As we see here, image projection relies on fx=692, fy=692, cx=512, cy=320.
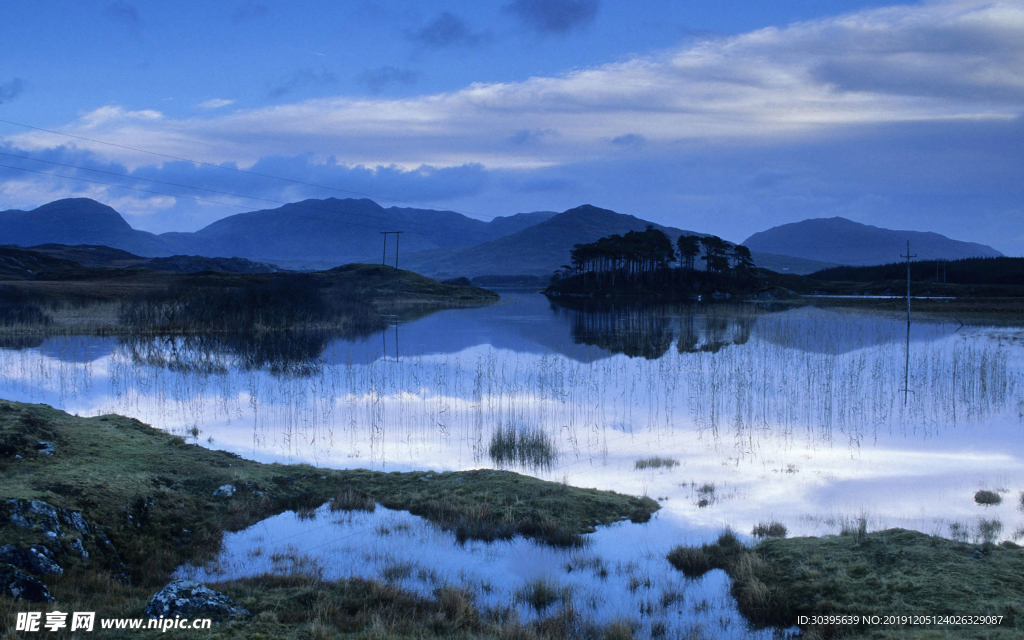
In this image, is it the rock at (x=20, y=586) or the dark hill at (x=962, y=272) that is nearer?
the rock at (x=20, y=586)

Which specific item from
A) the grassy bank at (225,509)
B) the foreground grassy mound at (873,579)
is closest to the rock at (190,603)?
the grassy bank at (225,509)

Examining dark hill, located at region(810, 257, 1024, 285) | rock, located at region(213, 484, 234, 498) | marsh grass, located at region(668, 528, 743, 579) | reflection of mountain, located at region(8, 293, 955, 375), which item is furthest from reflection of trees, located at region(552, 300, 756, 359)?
dark hill, located at region(810, 257, 1024, 285)

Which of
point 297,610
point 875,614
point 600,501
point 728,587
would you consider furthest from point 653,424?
point 297,610

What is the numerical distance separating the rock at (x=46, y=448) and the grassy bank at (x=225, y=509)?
0.07 m

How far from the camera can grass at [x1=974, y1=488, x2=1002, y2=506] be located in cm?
1032

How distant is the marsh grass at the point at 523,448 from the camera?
13.2 meters

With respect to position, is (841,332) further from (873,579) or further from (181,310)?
(181,310)

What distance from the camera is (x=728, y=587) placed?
7.48 m

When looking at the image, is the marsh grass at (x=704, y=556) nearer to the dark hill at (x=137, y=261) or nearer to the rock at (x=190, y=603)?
the rock at (x=190, y=603)

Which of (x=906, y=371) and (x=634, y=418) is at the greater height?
(x=906, y=371)

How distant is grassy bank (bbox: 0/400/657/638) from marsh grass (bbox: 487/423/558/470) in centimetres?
181

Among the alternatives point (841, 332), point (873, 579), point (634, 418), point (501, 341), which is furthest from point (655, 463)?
point (841, 332)

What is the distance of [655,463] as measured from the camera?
1287 cm

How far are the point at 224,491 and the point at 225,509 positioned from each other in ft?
1.92
